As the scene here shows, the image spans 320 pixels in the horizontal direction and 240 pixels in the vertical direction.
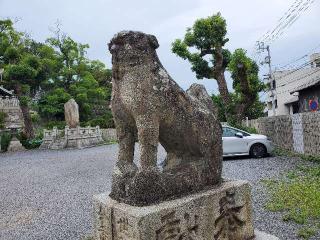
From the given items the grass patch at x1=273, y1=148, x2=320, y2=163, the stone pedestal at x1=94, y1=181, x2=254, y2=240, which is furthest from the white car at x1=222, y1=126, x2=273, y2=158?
the stone pedestal at x1=94, y1=181, x2=254, y2=240

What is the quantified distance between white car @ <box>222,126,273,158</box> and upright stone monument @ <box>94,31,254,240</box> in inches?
415

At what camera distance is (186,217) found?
3164 millimetres

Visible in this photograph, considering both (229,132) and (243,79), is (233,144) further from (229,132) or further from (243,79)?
(243,79)

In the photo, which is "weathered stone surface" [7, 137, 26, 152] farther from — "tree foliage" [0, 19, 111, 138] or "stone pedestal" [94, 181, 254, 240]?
"stone pedestal" [94, 181, 254, 240]

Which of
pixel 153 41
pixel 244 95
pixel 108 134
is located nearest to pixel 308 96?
pixel 244 95

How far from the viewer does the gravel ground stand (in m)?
6.01

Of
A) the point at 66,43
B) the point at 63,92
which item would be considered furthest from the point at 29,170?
the point at 66,43

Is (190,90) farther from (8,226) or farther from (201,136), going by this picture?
(8,226)

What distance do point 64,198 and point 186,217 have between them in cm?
644

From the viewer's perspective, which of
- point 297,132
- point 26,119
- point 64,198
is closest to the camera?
point 64,198

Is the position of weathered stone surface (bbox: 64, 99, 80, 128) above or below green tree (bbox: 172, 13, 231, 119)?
below

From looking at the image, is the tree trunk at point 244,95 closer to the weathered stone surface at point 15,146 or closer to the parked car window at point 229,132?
the parked car window at point 229,132

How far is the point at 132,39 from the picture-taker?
3139mm

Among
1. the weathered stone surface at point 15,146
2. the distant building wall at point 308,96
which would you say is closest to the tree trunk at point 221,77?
the distant building wall at point 308,96
